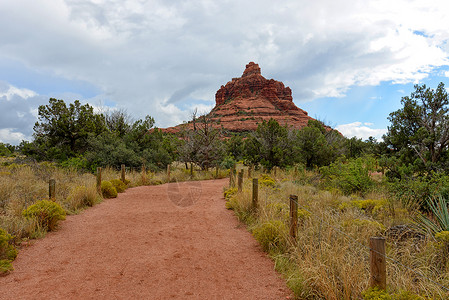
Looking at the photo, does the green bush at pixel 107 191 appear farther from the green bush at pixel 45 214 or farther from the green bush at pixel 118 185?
the green bush at pixel 45 214

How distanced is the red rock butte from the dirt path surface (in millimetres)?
78636

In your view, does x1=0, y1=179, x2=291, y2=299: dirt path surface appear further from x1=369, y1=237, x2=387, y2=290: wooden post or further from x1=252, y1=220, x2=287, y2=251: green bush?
x1=369, y1=237, x2=387, y2=290: wooden post

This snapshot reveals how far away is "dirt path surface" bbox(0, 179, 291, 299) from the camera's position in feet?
13.0

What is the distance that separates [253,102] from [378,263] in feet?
361

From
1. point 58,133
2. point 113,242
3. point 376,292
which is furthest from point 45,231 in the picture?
point 58,133

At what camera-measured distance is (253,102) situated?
110 meters

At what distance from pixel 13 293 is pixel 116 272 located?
142 centimetres

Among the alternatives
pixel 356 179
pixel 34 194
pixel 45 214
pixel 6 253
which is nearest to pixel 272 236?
pixel 6 253

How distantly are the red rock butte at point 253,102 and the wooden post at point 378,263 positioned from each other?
8290 cm

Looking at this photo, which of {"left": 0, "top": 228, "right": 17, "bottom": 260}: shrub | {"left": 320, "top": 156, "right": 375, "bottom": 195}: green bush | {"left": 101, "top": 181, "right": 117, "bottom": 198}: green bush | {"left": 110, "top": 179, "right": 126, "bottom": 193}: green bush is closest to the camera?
{"left": 0, "top": 228, "right": 17, "bottom": 260}: shrub

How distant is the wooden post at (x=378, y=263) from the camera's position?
9.30 ft

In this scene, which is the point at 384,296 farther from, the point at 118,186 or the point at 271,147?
the point at 271,147

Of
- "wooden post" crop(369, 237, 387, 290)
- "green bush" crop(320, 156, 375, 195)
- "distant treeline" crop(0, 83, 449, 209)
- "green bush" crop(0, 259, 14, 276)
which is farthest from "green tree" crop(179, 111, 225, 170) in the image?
"wooden post" crop(369, 237, 387, 290)

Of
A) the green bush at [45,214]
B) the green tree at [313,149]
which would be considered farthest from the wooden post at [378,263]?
the green tree at [313,149]
